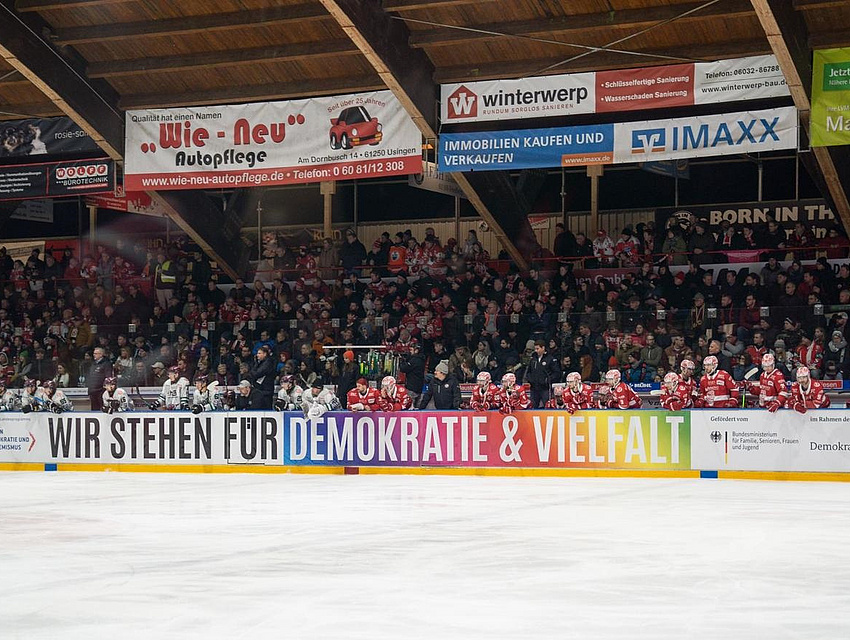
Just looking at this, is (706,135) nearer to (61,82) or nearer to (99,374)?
(61,82)

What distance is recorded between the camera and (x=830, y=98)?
17.6 m

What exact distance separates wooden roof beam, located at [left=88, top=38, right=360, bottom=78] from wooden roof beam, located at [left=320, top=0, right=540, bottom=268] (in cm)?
110

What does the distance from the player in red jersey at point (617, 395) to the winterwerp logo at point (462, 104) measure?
5132mm

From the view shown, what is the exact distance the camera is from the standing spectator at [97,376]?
71.6 feet

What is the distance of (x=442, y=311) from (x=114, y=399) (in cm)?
637

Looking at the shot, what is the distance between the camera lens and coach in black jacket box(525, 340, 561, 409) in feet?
64.1

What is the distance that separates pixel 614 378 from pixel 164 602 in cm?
1236

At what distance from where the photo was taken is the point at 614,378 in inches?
709

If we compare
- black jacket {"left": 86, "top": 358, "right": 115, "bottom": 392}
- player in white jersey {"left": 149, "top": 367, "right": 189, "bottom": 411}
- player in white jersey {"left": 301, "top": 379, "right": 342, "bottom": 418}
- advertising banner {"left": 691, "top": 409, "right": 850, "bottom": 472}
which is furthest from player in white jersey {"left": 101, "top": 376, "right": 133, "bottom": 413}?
advertising banner {"left": 691, "top": 409, "right": 850, "bottom": 472}

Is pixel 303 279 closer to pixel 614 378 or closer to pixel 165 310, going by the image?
pixel 165 310

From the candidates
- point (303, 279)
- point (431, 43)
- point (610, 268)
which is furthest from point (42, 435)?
point (610, 268)

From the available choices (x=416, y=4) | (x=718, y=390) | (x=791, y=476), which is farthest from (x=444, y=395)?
(x=416, y=4)

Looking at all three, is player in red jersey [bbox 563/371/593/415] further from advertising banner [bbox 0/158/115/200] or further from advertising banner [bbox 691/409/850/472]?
advertising banner [bbox 0/158/115/200]

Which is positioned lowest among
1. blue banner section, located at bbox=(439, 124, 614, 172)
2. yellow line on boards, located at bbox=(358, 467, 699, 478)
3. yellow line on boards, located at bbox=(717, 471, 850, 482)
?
yellow line on boards, located at bbox=(358, 467, 699, 478)
